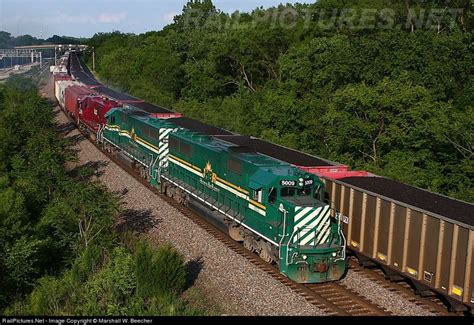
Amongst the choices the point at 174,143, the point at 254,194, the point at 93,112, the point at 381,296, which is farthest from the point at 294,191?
the point at 93,112

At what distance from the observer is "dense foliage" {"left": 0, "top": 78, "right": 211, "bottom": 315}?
46.7 ft

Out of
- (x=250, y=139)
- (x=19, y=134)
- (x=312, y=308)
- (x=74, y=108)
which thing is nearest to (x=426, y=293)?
(x=312, y=308)

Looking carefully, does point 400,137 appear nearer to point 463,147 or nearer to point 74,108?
point 463,147

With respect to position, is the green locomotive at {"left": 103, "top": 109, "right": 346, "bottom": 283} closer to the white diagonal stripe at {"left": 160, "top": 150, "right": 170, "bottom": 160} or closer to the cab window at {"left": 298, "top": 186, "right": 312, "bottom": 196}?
the cab window at {"left": 298, "top": 186, "right": 312, "bottom": 196}

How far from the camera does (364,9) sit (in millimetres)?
49031

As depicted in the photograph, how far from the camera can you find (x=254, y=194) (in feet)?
56.7

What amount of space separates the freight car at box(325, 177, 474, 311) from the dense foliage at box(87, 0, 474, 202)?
770 cm

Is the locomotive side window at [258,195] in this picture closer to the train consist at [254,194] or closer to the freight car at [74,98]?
the train consist at [254,194]

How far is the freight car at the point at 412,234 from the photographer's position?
45.1 ft

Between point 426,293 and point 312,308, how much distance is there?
3.40m

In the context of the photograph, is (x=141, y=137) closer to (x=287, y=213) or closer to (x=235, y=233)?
(x=235, y=233)

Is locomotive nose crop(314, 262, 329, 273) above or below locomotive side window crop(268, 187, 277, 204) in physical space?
below

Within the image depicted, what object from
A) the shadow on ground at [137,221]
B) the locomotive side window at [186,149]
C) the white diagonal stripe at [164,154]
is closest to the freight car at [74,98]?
the white diagonal stripe at [164,154]

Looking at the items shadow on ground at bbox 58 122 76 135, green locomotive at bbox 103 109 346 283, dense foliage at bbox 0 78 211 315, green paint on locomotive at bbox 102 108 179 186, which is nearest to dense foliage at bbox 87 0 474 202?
green paint on locomotive at bbox 102 108 179 186
